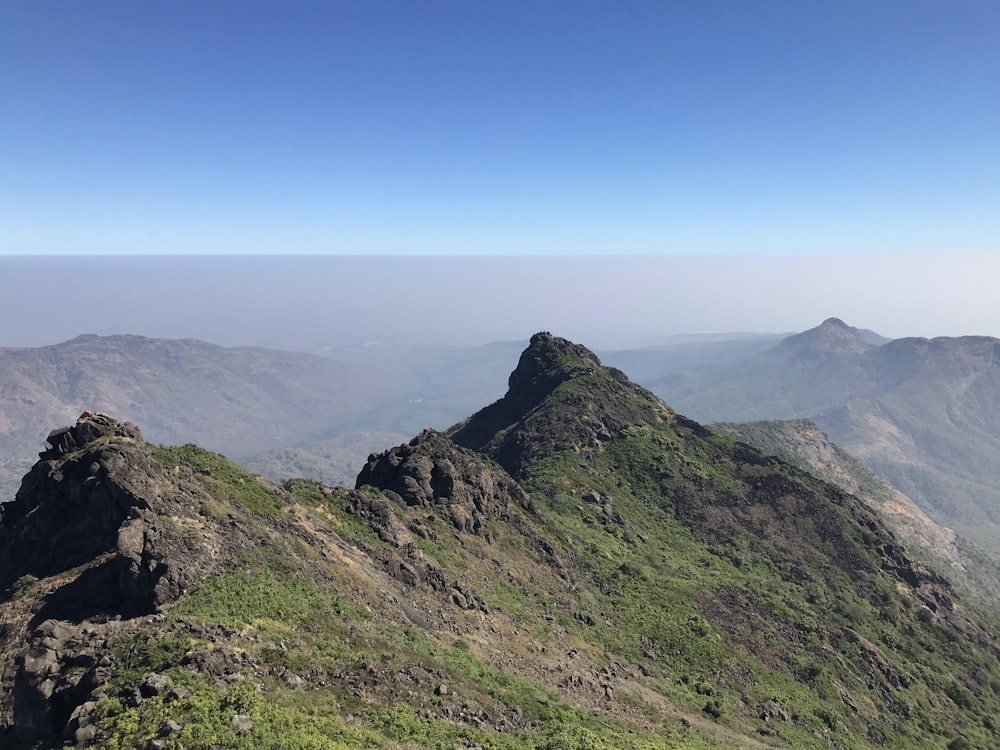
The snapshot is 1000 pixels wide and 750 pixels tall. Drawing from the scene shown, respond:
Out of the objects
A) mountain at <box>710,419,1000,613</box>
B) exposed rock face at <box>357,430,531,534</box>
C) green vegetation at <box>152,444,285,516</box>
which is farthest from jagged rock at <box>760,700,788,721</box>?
mountain at <box>710,419,1000,613</box>

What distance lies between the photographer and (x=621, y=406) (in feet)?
380

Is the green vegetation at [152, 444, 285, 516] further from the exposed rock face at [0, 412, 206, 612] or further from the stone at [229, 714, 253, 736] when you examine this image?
the stone at [229, 714, 253, 736]

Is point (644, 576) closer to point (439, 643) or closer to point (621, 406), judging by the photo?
point (439, 643)

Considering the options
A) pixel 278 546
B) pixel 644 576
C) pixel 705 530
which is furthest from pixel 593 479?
pixel 278 546

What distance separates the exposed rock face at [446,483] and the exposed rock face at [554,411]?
27.3 meters

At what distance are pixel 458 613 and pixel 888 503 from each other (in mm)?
154753

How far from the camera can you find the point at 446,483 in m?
66.2

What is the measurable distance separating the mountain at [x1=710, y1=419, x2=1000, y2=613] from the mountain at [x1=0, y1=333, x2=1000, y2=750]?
59.4 metres

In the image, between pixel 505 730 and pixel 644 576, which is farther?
pixel 644 576

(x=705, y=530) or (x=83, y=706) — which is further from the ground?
(x=83, y=706)

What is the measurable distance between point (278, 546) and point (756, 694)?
45.0 metres

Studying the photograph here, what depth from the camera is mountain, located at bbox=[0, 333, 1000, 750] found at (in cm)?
2484

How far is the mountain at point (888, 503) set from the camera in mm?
135125

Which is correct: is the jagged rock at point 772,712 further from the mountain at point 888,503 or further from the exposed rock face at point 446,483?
the mountain at point 888,503
